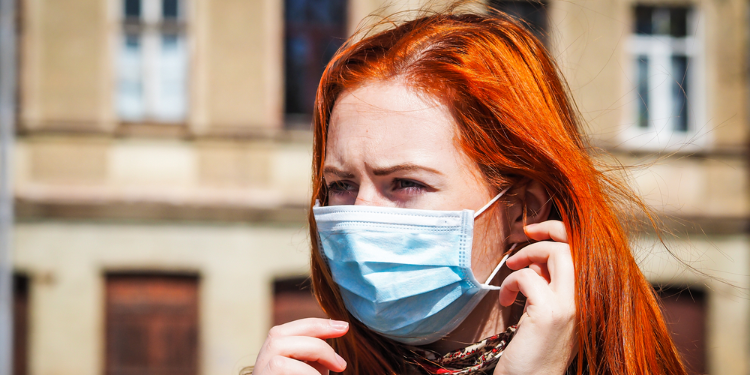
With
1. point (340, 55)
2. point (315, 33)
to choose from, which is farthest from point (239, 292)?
point (340, 55)

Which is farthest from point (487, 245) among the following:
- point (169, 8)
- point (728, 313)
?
point (728, 313)

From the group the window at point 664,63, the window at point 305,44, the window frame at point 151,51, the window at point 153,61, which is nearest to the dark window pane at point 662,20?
the window at point 664,63

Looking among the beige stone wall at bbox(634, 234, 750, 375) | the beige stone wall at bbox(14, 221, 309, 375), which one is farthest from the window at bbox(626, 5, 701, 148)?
the beige stone wall at bbox(14, 221, 309, 375)

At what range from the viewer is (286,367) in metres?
1.48

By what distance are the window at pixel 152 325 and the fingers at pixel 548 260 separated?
7.77 meters

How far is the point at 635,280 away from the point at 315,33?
8.08 metres

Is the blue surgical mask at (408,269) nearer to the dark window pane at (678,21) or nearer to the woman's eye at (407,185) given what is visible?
the woman's eye at (407,185)

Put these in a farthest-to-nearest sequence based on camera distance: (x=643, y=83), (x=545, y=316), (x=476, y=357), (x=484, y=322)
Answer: (x=643, y=83)
(x=484, y=322)
(x=476, y=357)
(x=545, y=316)

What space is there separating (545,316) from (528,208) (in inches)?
15.1

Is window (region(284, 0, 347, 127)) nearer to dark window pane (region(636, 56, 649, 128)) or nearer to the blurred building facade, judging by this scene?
the blurred building facade

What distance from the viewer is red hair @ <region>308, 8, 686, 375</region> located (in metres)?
1.54

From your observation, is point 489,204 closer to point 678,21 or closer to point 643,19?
point 643,19

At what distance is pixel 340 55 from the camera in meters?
1.90

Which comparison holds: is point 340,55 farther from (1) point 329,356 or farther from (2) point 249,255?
(2) point 249,255
